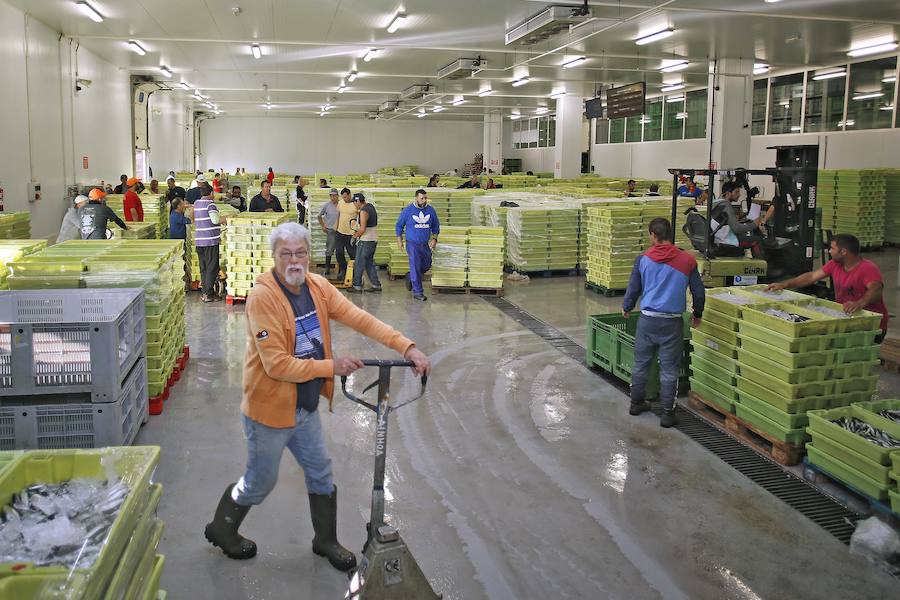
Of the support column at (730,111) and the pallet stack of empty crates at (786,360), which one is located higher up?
the support column at (730,111)

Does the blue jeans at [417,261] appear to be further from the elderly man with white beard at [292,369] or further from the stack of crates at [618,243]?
the elderly man with white beard at [292,369]

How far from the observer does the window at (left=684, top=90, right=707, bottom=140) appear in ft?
94.6

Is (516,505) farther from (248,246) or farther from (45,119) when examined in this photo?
(45,119)

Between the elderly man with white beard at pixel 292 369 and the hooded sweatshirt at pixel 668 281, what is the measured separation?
Answer: 3.57 metres

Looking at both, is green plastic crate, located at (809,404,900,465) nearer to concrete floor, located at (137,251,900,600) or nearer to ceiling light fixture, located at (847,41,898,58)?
concrete floor, located at (137,251,900,600)

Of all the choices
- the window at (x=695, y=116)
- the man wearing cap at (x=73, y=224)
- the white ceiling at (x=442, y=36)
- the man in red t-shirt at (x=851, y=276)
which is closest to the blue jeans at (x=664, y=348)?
the man in red t-shirt at (x=851, y=276)

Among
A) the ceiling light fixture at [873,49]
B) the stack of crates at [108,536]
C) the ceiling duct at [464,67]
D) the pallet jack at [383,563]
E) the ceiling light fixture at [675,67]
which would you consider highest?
the ceiling light fixture at [675,67]

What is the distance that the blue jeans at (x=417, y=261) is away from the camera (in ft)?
44.8

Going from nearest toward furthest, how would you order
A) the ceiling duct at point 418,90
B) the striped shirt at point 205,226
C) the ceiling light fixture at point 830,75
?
1. the striped shirt at point 205,226
2. the ceiling light fixture at point 830,75
3. the ceiling duct at point 418,90

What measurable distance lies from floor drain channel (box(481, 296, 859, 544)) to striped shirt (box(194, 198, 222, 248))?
293 inches

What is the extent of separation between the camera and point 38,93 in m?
16.1

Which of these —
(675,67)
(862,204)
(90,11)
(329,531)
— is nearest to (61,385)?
(329,531)

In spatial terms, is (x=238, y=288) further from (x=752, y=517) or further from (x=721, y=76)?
(x=721, y=76)

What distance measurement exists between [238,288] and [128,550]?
10.3 meters
